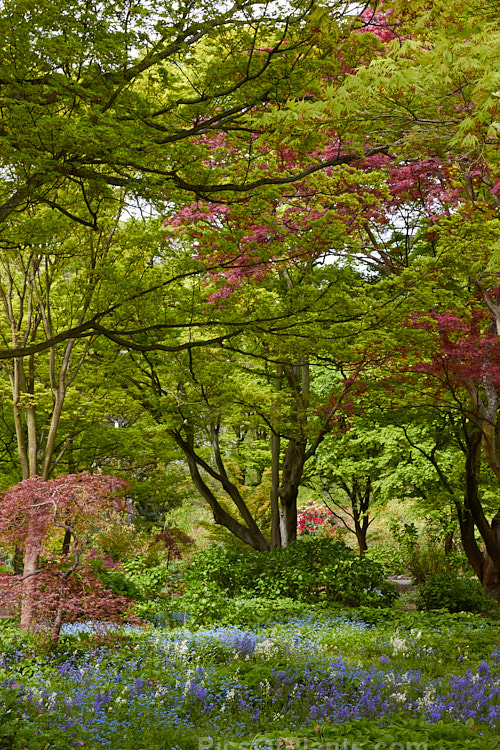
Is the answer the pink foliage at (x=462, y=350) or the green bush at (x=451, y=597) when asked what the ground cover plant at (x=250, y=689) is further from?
the pink foliage at (x=462, y=350)

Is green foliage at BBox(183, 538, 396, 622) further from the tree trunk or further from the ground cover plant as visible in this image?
the ground cover plant

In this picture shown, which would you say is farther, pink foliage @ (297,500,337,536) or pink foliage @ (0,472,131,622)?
pink foliage @ (297,500,337,536)

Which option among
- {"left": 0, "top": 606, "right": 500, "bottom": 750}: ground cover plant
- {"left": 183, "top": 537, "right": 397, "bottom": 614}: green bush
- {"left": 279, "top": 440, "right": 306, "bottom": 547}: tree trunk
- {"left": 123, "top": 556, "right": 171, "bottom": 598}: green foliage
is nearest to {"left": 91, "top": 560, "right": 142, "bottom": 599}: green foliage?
{"left": 123, "top": 556, "right": 171, "bottom": 598}: green foliage

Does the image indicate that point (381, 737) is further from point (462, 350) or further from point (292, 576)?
point (292, 576)

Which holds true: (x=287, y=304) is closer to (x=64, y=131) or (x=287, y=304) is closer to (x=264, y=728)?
(x=64, y=131)

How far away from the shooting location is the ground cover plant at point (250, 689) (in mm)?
3762

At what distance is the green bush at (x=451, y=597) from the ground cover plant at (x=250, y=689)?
178 centimetres

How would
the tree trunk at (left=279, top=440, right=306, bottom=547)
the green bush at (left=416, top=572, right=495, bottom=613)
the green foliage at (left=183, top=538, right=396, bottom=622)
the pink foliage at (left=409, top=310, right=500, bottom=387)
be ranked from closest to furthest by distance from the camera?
the pink foliage at (left=409, top=310, right=500, bottom=387) → the green bush at (left=416, top=572, right=495, bottom=613) → the green foliage at (left=183, top=538, right=396, bottom=622) → the tree trunk at (left=279, top=440, right=306, bottom=547)

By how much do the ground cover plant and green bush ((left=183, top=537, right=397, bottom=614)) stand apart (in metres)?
2.11

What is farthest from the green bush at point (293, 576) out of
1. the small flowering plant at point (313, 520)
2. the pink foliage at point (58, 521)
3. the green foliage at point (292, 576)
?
the small flowering plant at point (313, 520)

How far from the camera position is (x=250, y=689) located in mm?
4906

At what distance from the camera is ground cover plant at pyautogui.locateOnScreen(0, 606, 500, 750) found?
3.76m

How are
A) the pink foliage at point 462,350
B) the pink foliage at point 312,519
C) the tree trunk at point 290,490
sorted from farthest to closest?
the pink foliage at point 312,519, the tree trunk at point 290,490, the pink foliage at point 462,350

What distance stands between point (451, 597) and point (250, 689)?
5.42 meters
